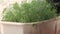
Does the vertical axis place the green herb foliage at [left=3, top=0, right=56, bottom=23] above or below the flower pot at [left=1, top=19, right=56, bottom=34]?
above

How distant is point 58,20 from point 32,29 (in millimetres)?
160

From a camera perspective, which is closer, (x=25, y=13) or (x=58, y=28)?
(x=25, y=13)

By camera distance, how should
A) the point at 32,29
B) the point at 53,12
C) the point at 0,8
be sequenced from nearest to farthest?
the point at 32,29 → the point at 53,12 → the point at 0,8

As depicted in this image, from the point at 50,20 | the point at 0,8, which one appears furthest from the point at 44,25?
the point at 0,8

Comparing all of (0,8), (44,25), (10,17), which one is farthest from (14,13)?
(0,8)

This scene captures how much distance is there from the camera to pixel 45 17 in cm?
59

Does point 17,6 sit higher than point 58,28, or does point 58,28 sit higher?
point 17,6

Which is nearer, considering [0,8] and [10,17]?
[10,17]

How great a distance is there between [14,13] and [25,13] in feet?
0.15

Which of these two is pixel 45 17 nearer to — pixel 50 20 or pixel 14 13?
pixel 50 20

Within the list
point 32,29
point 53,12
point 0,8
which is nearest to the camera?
point 32,29

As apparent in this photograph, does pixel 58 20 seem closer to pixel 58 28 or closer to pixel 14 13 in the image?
pixel 58 28

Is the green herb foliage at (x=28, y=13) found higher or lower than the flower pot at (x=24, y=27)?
higher

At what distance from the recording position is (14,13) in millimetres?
560
